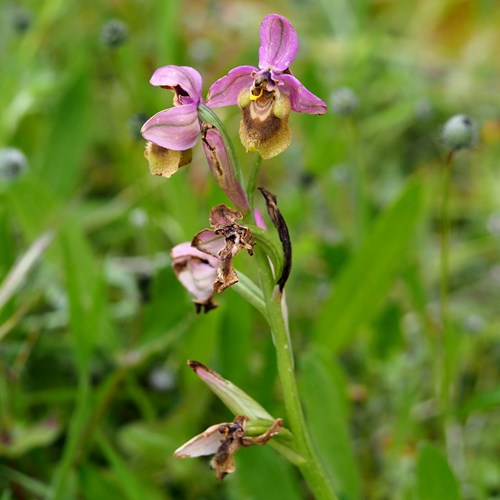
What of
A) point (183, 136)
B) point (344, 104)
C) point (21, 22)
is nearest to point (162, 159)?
point (183, 136)

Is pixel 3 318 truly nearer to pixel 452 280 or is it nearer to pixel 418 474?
pixel 418 474

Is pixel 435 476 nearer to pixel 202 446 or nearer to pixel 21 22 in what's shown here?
pixel 202 446

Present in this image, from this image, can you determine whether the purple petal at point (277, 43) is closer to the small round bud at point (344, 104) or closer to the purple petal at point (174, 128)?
the purple petal at point (174, 128)

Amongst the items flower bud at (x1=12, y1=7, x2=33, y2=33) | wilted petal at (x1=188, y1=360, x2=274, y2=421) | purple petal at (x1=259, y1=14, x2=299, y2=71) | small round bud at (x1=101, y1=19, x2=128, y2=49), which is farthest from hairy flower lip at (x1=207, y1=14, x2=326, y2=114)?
flower bud at (x1=12, y1=7, x2=33, y2=33)

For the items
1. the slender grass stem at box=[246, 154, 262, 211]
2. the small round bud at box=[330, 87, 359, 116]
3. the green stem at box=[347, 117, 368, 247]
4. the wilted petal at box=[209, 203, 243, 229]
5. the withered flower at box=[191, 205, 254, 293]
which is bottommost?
the withered flower at box=[191, 205, 254, 293]

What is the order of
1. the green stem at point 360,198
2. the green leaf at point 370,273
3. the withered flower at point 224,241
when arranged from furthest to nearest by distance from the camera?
the green stem at point 360,198 → the green leaf at point 370,273 → the withered flower at point 224,241

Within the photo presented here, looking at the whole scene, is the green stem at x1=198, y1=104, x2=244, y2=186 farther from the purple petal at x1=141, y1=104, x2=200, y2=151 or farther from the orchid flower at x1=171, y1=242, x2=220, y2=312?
the orchid flower at x1=171, y1=242, x2=220, y2=312

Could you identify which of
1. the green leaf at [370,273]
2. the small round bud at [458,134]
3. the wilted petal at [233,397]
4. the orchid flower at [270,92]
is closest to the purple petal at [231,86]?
the orchid flower at [270,92]
